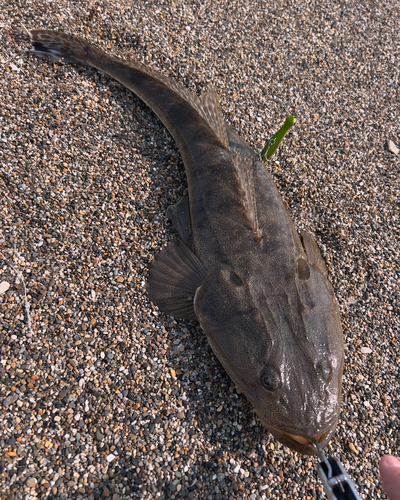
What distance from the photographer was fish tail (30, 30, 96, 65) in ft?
13.3

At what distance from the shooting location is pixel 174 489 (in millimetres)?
2436

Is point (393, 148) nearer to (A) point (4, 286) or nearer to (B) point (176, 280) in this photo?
(B) point (176, 280)

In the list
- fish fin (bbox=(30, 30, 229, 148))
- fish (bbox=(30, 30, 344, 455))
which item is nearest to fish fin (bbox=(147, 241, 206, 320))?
fish (bbox=(30, 30, 344, 455))

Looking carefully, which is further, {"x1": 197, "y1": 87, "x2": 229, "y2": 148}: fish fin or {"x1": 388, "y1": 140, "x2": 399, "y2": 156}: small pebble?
{"x1": 388, "y1": 140, "x2": 399, "y2": 156}: small pebble

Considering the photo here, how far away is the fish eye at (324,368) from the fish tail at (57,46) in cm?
375

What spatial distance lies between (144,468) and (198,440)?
15.2 inches

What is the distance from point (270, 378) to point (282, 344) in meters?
0.24

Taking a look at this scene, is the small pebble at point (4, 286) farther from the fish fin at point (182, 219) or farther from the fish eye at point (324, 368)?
the fish eye at point (324, 368)

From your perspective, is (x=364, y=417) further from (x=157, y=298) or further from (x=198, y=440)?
(x=157, y=298)

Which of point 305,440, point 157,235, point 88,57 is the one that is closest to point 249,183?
point 157,235

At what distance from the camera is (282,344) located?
2549 mm

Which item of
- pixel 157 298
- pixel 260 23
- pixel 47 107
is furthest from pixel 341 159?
pixel 47 107

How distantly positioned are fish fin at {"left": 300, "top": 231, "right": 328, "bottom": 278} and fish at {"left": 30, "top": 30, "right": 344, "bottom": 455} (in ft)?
0.04

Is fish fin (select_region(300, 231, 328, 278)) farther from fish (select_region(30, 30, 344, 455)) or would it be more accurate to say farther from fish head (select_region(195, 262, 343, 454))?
fish head (select_region(195, 262, 343, 454))
